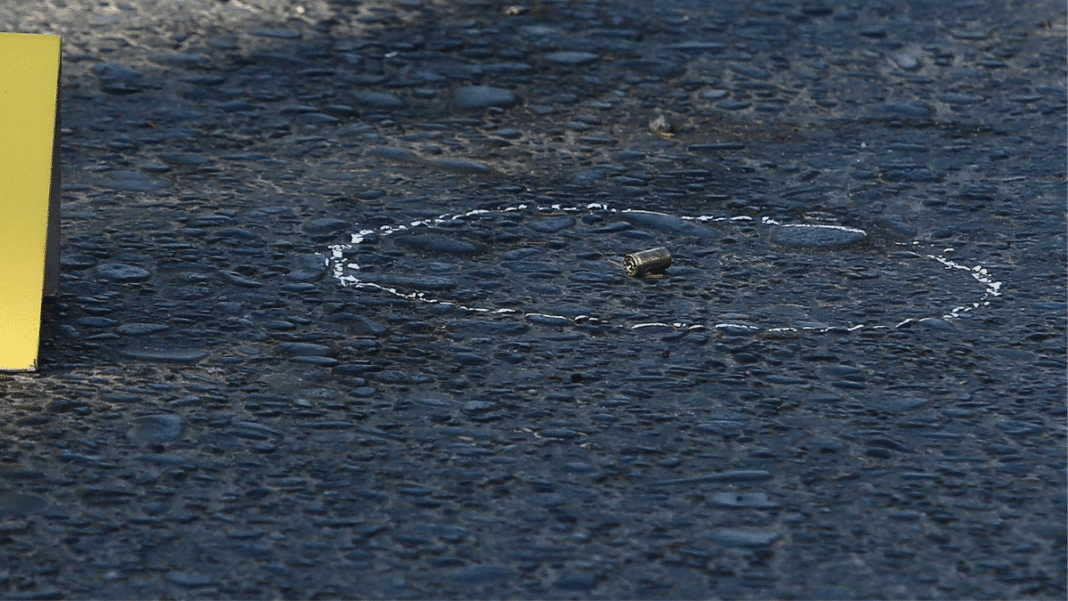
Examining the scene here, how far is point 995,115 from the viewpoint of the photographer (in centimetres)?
479

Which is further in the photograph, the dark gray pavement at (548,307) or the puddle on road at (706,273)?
the puddle on road at (706,273)

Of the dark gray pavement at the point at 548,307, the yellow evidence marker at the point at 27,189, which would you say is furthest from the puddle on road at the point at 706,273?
the yellow evidence marker at the point at 27,189

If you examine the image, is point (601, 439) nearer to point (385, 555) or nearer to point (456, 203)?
point (385, 555)

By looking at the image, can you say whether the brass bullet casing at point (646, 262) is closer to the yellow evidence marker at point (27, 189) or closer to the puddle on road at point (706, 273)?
the puddle on road at point (706, 273)

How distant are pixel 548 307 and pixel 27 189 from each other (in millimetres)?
1308

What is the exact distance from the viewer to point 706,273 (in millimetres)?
3643

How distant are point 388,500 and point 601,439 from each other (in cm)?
50

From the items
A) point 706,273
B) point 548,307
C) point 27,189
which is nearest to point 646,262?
point 706,273

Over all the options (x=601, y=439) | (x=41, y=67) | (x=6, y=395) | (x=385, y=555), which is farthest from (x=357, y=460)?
(x=41, y=67)

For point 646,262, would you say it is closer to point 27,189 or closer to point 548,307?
point 548,307

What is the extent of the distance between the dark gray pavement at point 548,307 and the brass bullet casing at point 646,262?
0.07 meters

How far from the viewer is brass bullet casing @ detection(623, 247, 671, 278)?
3.60 meters

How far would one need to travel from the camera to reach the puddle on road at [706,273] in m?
3.38

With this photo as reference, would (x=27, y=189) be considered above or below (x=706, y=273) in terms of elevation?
above
